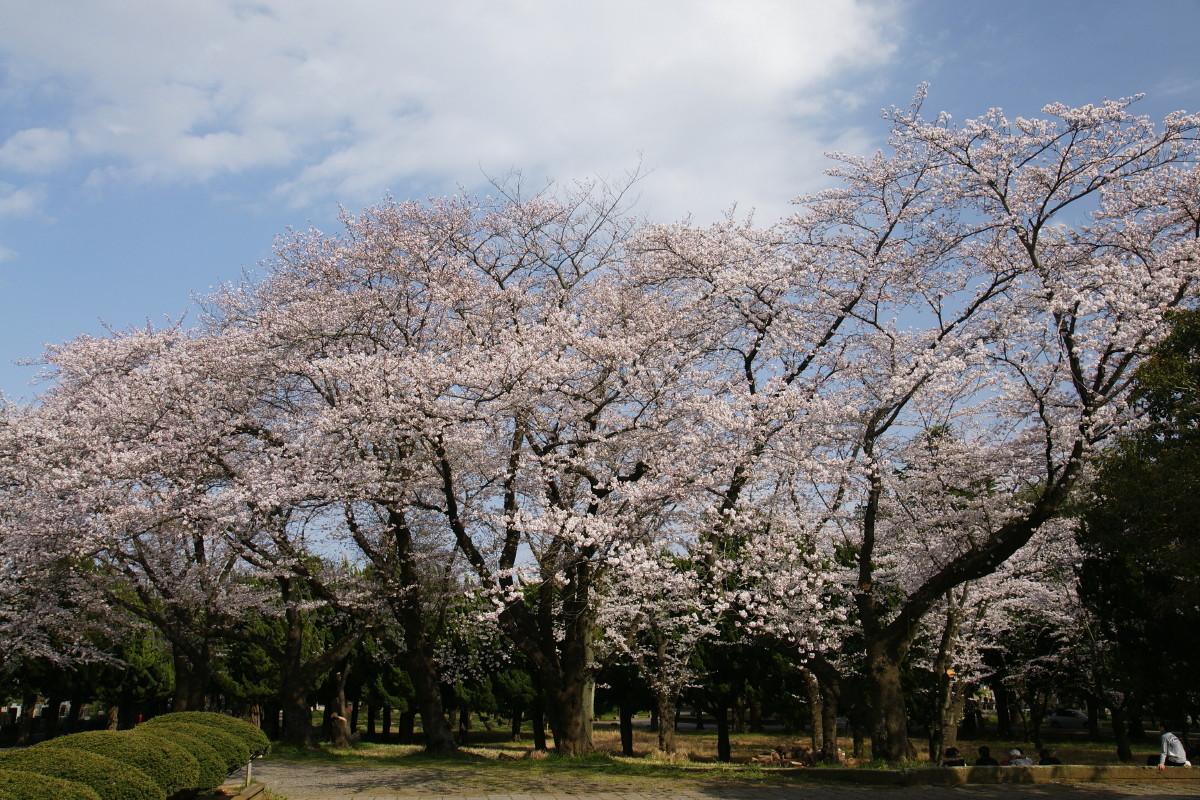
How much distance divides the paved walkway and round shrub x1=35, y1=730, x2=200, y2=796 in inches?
124

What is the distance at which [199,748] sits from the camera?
381 inches

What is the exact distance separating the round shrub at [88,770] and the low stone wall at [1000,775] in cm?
969

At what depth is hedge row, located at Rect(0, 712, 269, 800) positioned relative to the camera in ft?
19.8

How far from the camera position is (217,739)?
35.4ft

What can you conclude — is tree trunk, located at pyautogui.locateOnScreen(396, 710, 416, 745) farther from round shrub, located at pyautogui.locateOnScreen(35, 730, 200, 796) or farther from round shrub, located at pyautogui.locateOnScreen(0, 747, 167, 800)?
round shrub, located at pyautogui.locateOnScreen(0, 747, 167, 800)

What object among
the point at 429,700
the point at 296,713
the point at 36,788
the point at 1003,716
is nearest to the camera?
the point at 36,788

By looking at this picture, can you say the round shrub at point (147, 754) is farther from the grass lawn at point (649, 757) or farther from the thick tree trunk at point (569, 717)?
the thick tree trunk at point (569, 717)

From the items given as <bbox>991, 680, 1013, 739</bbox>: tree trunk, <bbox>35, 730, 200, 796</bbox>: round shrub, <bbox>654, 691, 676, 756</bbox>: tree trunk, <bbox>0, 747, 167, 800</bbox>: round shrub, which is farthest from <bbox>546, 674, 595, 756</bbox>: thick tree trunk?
<bbox>991, 680, 1013, 739</bbox>: tree trunk

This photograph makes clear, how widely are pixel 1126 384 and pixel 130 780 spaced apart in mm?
13167

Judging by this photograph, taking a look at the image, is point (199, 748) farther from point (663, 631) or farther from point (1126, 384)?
point (663, 631)

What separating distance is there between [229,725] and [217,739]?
1.97 meters

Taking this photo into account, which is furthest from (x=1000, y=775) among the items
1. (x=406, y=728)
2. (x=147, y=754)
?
(x=406, y=728)

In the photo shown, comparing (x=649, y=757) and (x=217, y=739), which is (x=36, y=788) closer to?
(x=217, y=739)

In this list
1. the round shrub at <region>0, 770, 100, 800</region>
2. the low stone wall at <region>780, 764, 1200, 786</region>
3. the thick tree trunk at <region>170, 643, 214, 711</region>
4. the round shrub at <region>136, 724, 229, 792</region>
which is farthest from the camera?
the thick tree trunk at <region>170, 643, 214, 711</region>
